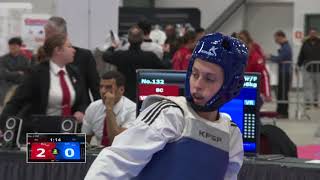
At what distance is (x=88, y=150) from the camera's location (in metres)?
4.48

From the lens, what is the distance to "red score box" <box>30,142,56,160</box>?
13.9 ft

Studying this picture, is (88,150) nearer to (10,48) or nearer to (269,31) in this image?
(10,48)

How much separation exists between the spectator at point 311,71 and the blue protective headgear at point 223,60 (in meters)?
9.96

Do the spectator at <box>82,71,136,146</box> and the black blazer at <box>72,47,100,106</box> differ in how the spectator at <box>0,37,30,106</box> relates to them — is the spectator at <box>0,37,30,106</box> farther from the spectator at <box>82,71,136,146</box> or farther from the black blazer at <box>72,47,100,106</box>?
the spectator at <box>82,71,136,146</box>

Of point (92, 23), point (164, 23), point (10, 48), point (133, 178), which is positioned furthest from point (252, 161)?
point (164, 23)

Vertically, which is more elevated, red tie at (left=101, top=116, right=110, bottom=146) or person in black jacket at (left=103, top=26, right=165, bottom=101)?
person in black jacket at (left=103, top=26, right=165, bottom=101)

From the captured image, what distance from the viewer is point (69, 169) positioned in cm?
436

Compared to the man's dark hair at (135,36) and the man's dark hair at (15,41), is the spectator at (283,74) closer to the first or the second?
the man's dark hair at (15,41)

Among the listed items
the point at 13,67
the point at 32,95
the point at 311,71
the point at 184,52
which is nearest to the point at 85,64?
the point at 32,95

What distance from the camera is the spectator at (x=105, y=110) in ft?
16.6

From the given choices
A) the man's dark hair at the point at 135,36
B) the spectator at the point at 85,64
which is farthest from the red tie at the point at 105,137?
the man's dark hair at the point at 135,36

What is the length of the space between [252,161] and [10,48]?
6.08m

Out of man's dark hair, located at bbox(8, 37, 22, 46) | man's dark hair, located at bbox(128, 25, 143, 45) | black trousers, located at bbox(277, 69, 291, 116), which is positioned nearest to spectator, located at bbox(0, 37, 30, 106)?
man's dark hair, located at bbox(8, 37, 22, 46)

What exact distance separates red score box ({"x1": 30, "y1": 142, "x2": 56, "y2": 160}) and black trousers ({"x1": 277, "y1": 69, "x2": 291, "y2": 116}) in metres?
8.70
